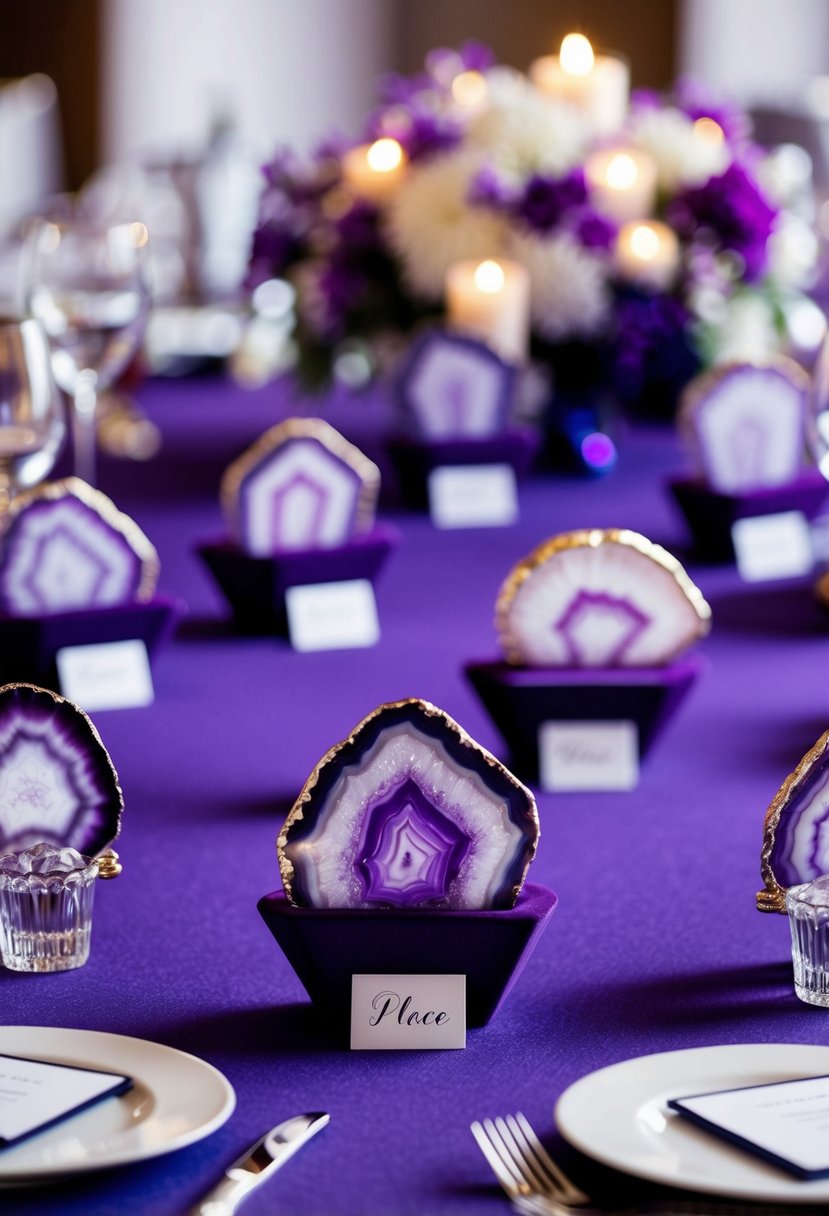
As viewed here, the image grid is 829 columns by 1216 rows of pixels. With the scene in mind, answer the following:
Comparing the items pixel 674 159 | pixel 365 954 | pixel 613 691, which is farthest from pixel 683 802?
pixel 674 159

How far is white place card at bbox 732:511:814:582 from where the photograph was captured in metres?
2.22

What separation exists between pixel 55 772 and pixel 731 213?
1.84 meters

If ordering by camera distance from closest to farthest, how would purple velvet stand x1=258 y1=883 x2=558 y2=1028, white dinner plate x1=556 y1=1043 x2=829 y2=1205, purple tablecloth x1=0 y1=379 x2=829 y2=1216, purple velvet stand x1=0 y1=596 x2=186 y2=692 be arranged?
white dinner plate x1=556 y1=1043 x2=829 y2=1205
purple tablecloth x1=0 y1=379 x2=829 y2=1216
purple velvet stand x1=258 y1=883 x2=558 y2=1028
purple velvet stand x1=0 y1=596 x2=186 y2=692

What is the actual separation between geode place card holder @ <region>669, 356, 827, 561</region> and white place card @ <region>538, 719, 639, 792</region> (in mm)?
762

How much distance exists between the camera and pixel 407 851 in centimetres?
101

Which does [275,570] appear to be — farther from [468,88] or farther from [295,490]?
[468,88]

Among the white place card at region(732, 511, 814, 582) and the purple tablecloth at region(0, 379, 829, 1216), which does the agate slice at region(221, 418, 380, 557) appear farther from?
the white place card at region(732, 511, 814, 582)

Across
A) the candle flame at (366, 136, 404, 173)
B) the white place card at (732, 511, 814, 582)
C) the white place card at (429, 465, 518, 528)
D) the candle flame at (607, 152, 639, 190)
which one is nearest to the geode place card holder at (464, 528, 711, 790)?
the white place card at (732, 511, 814, 582)

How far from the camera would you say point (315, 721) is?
170 centimetres

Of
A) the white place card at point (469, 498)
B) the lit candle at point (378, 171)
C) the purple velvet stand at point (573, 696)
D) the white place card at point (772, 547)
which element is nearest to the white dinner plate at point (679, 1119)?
the purple velvet stand at point (573, 696)

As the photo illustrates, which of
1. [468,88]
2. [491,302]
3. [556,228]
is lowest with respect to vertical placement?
[491,302]

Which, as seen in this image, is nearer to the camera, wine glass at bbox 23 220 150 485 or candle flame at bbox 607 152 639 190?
wine glass at bbox 23 220 150 485

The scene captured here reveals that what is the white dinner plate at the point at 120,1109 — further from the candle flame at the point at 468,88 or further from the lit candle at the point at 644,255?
the candle flame at the point at 468,88

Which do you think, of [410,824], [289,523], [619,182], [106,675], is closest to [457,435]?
[619,182]
